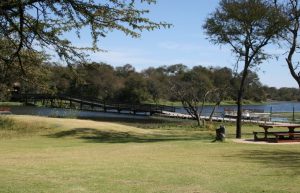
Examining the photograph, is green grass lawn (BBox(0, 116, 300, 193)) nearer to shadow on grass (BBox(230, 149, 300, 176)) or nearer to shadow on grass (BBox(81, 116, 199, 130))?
shadow on grass (BBox(230, 149, 300, 176))

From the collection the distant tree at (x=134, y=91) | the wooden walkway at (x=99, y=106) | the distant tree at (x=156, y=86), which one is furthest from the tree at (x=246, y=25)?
A: the distant tree at (x=134, y=91)

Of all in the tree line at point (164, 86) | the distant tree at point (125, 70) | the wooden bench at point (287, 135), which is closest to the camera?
the wooden bench at point (287, 135)

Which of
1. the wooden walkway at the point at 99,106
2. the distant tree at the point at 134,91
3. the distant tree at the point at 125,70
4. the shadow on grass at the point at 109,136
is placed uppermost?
the distant tree at the point at 125,70

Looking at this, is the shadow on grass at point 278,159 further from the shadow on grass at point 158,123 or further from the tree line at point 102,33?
the shadow on grass at point 158,123

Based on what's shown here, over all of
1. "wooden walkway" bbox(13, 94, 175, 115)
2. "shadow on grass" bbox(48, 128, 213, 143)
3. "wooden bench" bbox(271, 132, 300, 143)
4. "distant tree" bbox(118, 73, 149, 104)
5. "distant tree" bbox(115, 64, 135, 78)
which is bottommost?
"shadow on grass" bbox(48, 128, 213, 143)

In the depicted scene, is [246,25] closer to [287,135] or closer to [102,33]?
[287,135]

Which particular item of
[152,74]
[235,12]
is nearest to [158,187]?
[235,12]

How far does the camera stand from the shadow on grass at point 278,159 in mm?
13984

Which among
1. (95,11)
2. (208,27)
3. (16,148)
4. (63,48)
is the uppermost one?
(208,27)

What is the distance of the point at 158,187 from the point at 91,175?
2.26m

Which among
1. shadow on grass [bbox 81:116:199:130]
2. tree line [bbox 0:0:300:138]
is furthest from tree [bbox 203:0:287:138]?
shadow on grass [bbox 81:116:199:130]

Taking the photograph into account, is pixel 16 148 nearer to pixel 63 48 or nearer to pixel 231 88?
pixel 63 48

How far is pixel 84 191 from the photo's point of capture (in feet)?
32.7

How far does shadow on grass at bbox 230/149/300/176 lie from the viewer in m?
14.0
